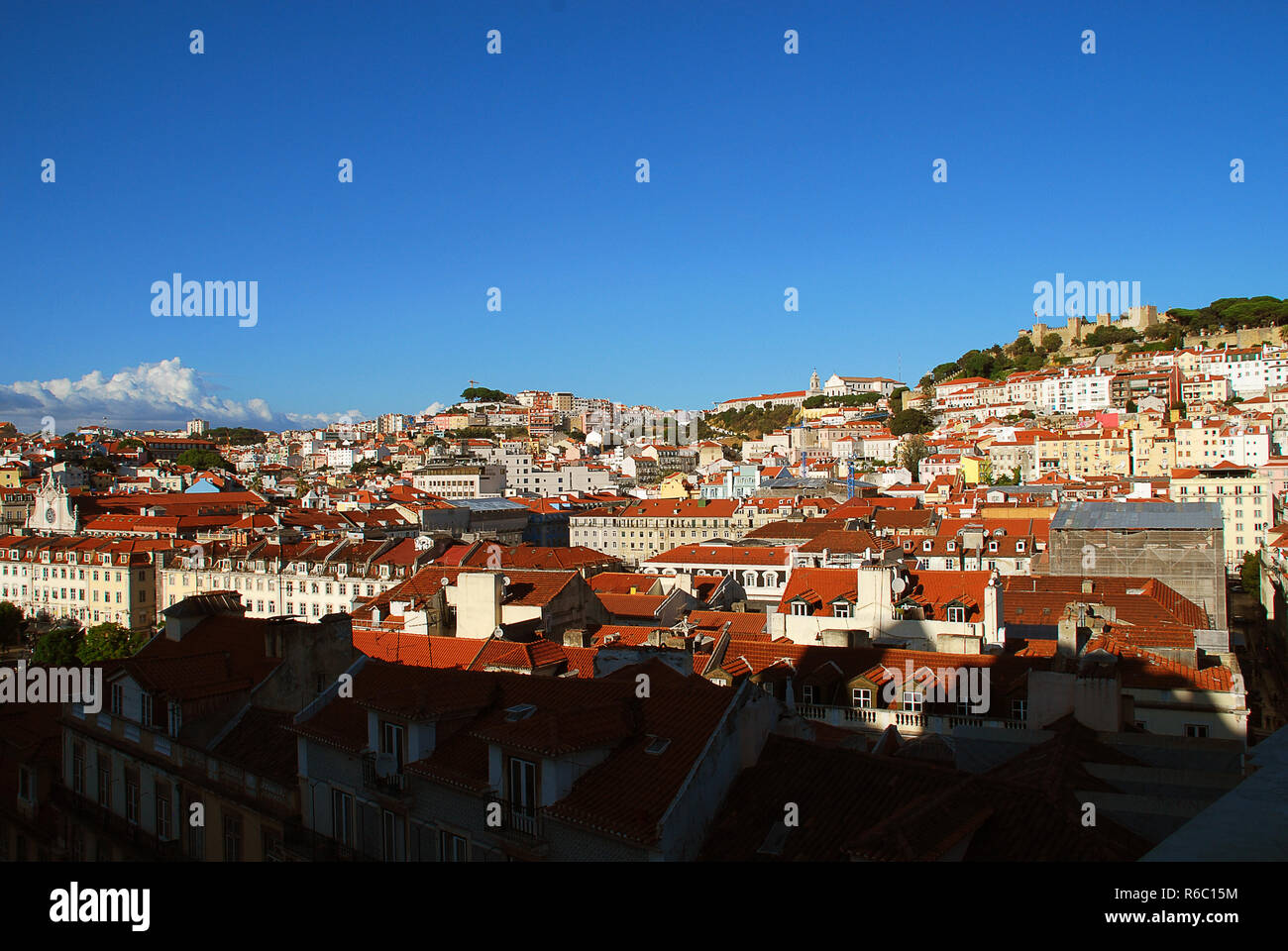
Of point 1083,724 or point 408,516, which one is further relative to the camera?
point 408,516

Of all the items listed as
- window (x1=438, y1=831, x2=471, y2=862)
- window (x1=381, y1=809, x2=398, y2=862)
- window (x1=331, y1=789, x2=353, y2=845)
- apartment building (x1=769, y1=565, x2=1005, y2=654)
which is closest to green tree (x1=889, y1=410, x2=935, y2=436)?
apartment building (x1=769, y1=565, x2=1005, y2=654)

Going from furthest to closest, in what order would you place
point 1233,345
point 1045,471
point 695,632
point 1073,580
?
point 1233,345 → point 1045,471 → point 1073,580 → point 695,632

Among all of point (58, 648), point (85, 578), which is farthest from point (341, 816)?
point (85, 578)

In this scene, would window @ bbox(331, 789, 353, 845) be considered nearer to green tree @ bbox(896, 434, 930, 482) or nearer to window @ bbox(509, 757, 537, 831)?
window @ bbox(509, 757, 537, 831)

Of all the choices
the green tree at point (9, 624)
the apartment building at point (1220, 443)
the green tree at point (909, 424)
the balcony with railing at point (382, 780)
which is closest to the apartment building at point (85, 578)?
the green tree at point (9, 624)
